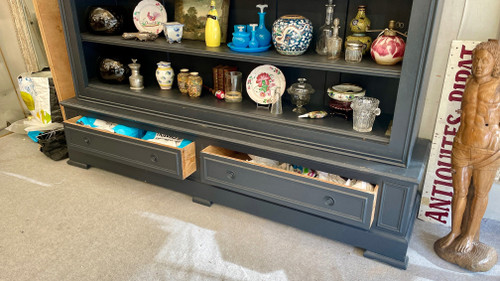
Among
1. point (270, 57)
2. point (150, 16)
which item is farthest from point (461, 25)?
point (150, 16)

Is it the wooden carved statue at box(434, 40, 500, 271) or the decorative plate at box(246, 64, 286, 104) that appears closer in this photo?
the wooden carved statue at box(434, 40, 500, 271)

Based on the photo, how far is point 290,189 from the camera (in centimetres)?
172

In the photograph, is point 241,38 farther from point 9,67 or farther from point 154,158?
point 9,67

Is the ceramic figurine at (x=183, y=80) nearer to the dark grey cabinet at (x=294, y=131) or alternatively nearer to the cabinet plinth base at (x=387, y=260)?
the dark grey cabinet at (x=294, y=131)

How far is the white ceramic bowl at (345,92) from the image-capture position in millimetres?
1783

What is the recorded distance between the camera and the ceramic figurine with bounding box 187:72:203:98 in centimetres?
211

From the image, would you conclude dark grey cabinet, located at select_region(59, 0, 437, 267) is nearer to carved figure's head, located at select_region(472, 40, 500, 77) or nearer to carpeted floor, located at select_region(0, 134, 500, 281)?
carpeted floor, located at select_region(0, 134, 500, 281)

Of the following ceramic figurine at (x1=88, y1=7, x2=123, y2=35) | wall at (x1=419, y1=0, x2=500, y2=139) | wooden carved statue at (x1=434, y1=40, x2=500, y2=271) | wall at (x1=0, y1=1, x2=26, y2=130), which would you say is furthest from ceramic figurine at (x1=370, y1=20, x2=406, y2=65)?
wall at (x1=0, y1=1, x2=26, y2=130)

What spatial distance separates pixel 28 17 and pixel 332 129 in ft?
8.28

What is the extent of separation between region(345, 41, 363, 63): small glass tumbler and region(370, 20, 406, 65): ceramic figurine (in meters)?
0.06

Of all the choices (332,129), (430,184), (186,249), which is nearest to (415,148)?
(430,184)

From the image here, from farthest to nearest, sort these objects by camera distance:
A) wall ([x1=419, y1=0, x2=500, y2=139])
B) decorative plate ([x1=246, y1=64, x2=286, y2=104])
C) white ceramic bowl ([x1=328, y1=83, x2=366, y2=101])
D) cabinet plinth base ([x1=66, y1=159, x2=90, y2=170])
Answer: cabinet plinth base ([x1=66, y1=159, x2=90, y2=170]), decorative plate ([x1=246, y1=64, x2=286, y2=104]), white ceramic bowl ([x1=328, y1=83, x2=366, y2=101]), wall ([x1=419, y1=0, x2=500, y2=139])

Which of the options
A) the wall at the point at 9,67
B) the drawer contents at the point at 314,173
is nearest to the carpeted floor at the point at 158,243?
the drawer contents at the point at 314,173

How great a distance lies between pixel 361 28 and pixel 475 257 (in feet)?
3.62
